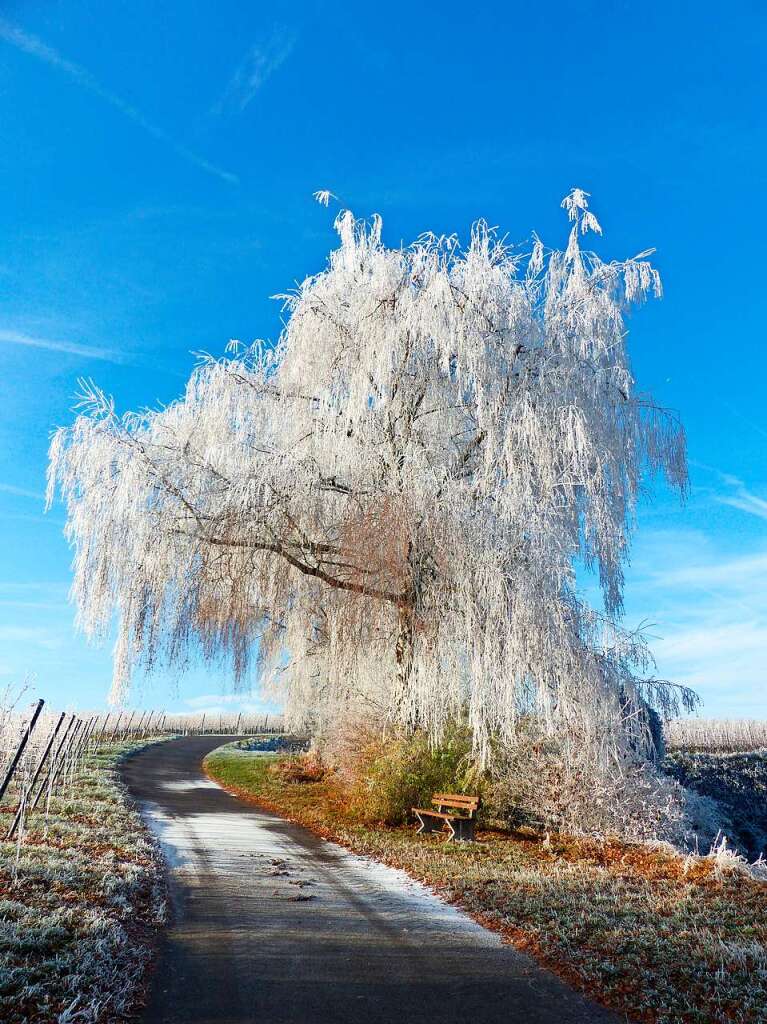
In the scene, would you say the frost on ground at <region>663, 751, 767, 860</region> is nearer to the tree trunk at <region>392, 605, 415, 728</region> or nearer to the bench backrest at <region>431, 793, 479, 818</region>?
the bench backrest at <region>431, 793, 479, 818</region>

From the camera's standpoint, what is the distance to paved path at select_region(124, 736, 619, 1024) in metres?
4.54

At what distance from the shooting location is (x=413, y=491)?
10.3 metres

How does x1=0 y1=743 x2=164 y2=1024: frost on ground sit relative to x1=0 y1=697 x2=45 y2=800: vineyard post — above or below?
below

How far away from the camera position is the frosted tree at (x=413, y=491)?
984cm

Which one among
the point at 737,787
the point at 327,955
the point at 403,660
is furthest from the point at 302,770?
the point at 327,955

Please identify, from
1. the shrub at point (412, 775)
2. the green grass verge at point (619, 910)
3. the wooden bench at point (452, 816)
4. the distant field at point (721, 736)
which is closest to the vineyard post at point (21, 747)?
the green grass verge at point (619, 910)

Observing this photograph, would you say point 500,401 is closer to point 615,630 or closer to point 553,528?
point 553,528

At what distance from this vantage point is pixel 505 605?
379 inches

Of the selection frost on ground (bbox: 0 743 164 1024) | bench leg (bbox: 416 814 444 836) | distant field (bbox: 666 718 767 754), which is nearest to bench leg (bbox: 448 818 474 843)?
bench leg (bbox: 416 814 444 836)

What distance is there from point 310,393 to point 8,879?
26.1 ft

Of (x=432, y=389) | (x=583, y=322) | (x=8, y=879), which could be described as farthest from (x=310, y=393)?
(x=8, y=879)

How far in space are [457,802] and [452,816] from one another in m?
0.22

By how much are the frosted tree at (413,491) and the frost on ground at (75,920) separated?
3.78 m

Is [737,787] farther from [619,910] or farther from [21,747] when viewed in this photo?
[21,747]
